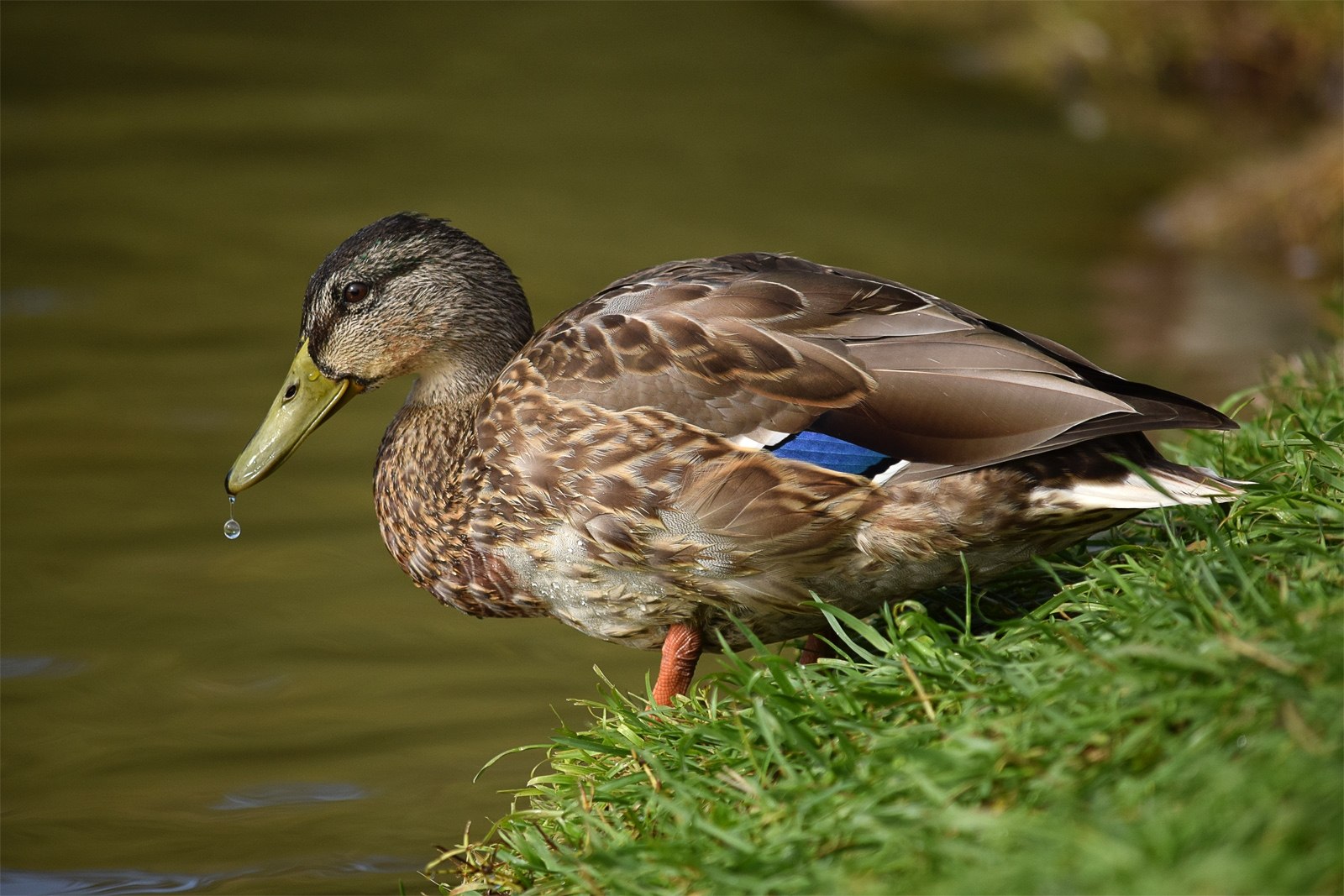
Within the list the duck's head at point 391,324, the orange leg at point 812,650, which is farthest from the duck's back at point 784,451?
the duck's head at point 391,324

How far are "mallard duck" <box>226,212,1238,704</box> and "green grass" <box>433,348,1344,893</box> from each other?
0.18 metres

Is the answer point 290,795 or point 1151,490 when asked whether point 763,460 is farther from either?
point 290,795

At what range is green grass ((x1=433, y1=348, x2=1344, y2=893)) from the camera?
2.06 m

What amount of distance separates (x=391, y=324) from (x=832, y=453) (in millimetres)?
1347

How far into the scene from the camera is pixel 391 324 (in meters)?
3.97

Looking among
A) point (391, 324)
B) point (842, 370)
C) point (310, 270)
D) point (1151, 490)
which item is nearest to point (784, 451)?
point (842, 370)

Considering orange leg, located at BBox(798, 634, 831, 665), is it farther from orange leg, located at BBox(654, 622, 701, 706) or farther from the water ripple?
the water ripple

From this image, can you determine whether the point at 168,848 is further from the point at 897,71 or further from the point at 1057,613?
the point at 897,71

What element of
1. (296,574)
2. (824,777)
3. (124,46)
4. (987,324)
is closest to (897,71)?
(124,46)

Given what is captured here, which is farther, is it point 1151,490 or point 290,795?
point 290,795

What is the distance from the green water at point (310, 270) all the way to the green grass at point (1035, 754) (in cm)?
126

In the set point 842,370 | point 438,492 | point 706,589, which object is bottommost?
point 706,589

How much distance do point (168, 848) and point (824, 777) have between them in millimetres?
2206

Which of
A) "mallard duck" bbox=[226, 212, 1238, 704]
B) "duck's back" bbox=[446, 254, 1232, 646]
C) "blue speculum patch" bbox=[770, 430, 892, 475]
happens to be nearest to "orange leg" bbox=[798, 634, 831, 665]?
"mallard duck" bbox=[226, 212, 1238, 704]
